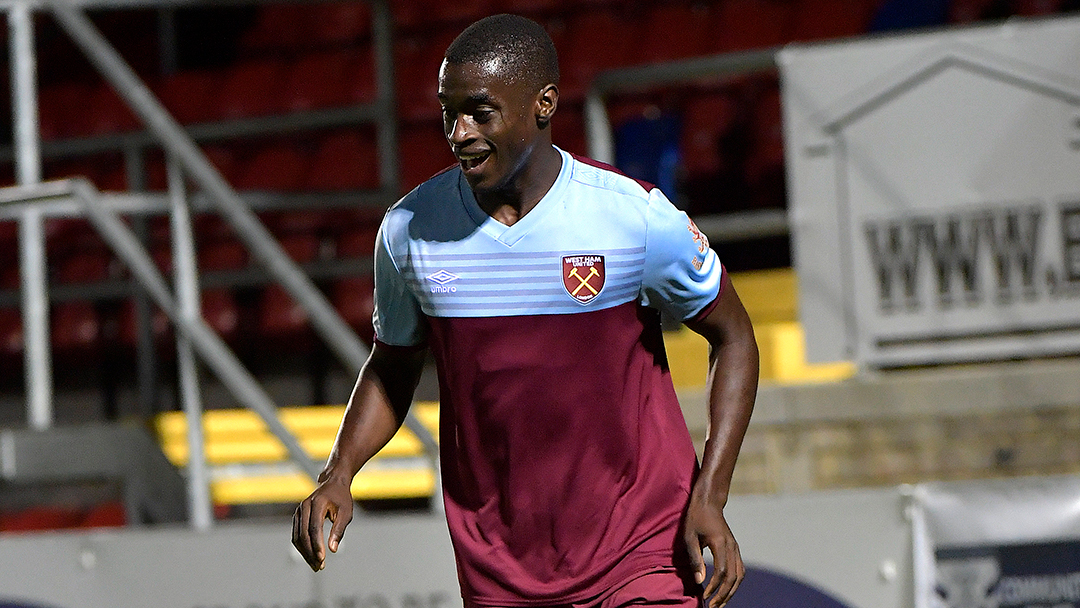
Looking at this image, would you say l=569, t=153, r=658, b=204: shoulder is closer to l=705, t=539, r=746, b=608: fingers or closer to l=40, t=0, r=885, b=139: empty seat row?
l=705, t=539, r=746, b=608: fingers

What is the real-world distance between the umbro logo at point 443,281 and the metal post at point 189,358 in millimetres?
2677

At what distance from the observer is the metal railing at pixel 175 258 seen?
4.93 metres

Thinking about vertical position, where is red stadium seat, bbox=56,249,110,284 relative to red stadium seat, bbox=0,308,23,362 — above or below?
above

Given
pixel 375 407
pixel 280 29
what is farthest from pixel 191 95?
pixel 375 407

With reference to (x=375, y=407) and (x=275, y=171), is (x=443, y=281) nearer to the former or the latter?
(x=375, y=407)

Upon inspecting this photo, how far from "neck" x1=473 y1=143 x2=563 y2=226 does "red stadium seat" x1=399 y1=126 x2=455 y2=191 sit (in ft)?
18.0

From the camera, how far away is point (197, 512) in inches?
198

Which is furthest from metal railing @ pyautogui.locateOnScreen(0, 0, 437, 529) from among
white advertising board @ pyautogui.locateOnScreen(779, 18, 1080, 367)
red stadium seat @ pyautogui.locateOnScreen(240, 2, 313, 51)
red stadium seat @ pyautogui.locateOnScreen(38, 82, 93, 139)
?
red stadium seat @ pyautogui.locateOnScreen(240, 2, 313, 51)

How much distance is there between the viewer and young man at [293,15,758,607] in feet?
8.18

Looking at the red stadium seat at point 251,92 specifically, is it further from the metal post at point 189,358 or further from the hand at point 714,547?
the hand at point 714,547

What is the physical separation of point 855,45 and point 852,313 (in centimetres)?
94

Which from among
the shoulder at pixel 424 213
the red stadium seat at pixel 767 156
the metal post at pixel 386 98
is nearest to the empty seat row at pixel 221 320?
the metal post at pixel 386 98

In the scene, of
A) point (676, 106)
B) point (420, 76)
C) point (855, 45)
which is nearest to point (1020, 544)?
point (855, 45)

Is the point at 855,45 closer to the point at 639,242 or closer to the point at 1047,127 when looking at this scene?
the point at 1047,127
